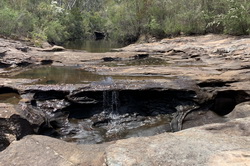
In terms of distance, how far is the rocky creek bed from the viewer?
154 inches

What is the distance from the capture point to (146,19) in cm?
3178

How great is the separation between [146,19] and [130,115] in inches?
984

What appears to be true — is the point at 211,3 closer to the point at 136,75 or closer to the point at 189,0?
the point at 189,0

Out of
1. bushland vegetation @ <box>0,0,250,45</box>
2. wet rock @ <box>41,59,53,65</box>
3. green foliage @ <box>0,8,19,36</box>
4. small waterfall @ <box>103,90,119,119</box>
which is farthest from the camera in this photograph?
green foliage @ <box>0,8,19,36</box>

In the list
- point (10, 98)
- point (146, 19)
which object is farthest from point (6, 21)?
point (146, 19)

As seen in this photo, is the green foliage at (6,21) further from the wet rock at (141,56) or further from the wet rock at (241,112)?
the wet rock at (241,112)

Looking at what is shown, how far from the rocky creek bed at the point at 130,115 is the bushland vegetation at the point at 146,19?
173 inches

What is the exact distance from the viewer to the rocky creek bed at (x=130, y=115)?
390cm

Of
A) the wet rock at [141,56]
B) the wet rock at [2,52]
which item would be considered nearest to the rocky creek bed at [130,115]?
the wet rock at [2,52]

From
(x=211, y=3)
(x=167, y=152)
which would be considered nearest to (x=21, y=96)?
(x=167, y=152)

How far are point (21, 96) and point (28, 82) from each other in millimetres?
1369

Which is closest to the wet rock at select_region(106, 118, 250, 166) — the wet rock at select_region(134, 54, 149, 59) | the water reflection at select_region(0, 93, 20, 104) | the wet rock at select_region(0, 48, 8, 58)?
the water reflection at select_region(0, 93, 20, 104)

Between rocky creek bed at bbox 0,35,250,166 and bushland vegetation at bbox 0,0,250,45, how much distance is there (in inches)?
173

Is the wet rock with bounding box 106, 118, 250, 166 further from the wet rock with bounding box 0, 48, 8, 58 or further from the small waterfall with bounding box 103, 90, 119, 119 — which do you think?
the wet rock with bounding box 0, 48, 8, 58
